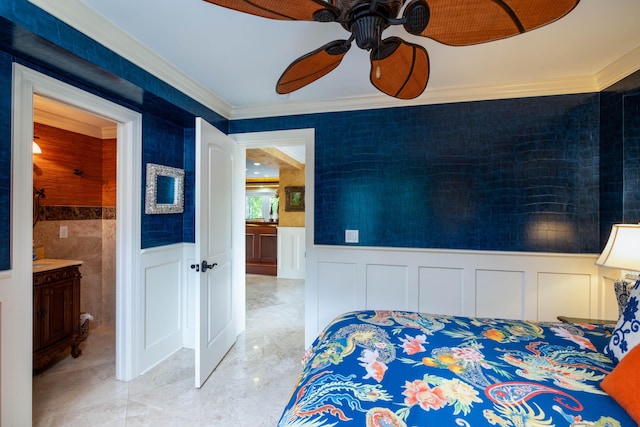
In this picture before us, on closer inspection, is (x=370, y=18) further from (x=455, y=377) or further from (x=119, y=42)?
(x=119, y=42)

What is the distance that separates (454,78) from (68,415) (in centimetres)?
359

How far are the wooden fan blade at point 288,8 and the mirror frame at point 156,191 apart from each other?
1820 millimetres

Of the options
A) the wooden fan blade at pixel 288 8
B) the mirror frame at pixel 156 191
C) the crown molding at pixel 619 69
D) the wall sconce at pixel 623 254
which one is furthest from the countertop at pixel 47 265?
the crown molding at pixel 619 69

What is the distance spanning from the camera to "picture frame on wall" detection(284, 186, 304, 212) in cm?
570

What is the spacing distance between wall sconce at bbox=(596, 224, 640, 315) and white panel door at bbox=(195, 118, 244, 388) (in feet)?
8.67

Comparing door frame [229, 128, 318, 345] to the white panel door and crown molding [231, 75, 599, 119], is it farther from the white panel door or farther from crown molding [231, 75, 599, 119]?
the white panel door

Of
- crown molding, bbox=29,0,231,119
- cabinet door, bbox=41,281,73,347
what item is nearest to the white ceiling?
crown molding, bbox=29,0,231,119

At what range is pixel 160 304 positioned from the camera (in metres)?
2.50

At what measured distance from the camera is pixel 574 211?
7.30ft

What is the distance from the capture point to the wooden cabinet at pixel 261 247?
5.90 metres

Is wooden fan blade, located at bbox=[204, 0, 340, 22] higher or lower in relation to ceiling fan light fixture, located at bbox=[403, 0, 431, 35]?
higher

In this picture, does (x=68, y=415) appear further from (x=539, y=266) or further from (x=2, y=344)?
(x=539, y=266)

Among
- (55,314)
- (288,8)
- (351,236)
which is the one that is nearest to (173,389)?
(55,314)

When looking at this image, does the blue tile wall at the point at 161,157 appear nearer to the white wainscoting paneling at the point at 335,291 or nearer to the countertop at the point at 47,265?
the countertop at the point at 47,265
